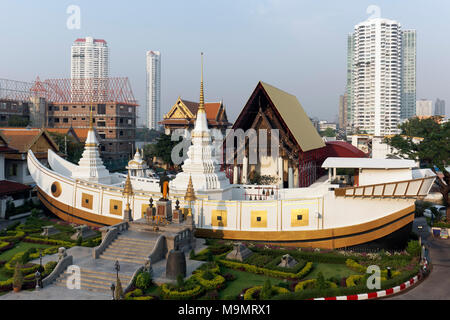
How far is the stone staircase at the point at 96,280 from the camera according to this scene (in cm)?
1659

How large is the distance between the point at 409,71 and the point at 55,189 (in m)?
175

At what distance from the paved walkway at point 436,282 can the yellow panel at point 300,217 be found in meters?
6.84

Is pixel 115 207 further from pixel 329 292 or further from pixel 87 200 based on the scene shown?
pixel 329 292

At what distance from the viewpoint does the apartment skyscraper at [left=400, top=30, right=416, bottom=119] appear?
552 feet

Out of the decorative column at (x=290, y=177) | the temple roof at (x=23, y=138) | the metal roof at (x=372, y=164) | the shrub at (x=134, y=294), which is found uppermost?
the temple roof at (x=23, y=138)

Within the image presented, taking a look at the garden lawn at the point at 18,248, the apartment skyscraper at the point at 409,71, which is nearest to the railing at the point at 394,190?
the garden lawn at the point at 18,248

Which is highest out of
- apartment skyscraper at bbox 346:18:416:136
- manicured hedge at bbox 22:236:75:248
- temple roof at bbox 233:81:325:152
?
apartment skyscraper at bbox 346:18:416:136

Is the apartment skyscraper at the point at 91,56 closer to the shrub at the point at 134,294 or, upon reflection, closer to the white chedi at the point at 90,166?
the white chedi at the point at 90,166

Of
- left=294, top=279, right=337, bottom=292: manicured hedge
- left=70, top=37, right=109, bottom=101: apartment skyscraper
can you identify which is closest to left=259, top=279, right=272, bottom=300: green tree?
left=294, top=279, right=337, bottom=292: manicured hedge

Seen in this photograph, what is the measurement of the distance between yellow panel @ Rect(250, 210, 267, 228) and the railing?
4.37m

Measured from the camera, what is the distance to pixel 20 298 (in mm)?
15406

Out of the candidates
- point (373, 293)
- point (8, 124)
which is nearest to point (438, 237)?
point (373, 293)

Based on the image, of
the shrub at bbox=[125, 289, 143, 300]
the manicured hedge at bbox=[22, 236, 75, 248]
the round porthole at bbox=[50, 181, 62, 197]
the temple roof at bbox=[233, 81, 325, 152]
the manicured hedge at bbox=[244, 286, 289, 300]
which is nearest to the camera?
the manicured hedge at bbox=[244, 286, 289, 300]

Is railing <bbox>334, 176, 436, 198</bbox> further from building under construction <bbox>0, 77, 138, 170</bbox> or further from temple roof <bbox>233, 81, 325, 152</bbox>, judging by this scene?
building under construction <bbox>0, 77, 138, 170</bbox>
